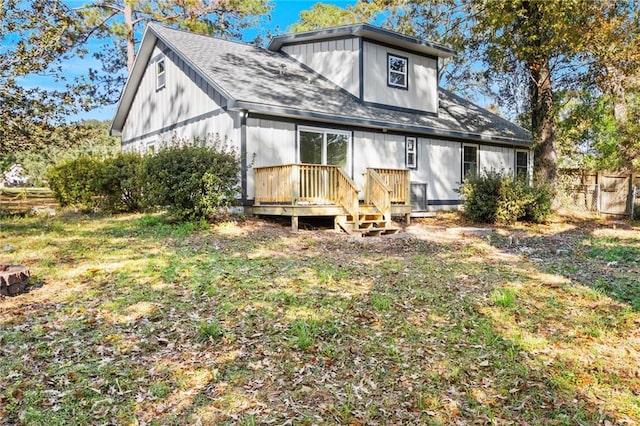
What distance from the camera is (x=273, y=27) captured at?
27281mm

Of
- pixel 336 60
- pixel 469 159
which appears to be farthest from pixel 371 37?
pixel 469 159

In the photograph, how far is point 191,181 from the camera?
9797mm

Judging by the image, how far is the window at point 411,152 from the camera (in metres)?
14.9

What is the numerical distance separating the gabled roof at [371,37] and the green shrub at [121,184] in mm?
6902

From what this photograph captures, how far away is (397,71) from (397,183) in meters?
5.15

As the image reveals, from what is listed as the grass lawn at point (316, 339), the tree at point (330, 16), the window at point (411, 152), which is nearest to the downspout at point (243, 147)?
the grass lawn at point (316, 339)

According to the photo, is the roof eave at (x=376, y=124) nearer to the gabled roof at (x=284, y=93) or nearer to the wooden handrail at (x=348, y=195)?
the gabled roof at (x=284, y=93)

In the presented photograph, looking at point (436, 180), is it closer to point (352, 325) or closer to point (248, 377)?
point (352, 325)

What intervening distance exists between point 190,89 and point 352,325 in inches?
437

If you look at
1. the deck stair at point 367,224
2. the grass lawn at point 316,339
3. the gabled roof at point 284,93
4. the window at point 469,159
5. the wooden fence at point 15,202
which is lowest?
the grass lawn at point 316,339

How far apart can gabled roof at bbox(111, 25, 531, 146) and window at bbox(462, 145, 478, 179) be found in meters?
0.65

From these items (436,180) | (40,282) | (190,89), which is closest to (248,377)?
(40,282)

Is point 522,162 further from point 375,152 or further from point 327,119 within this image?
point 327,119

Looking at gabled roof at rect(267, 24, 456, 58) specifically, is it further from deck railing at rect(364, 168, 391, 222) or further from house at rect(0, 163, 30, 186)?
house at rect(0, 163, 30, 186)
